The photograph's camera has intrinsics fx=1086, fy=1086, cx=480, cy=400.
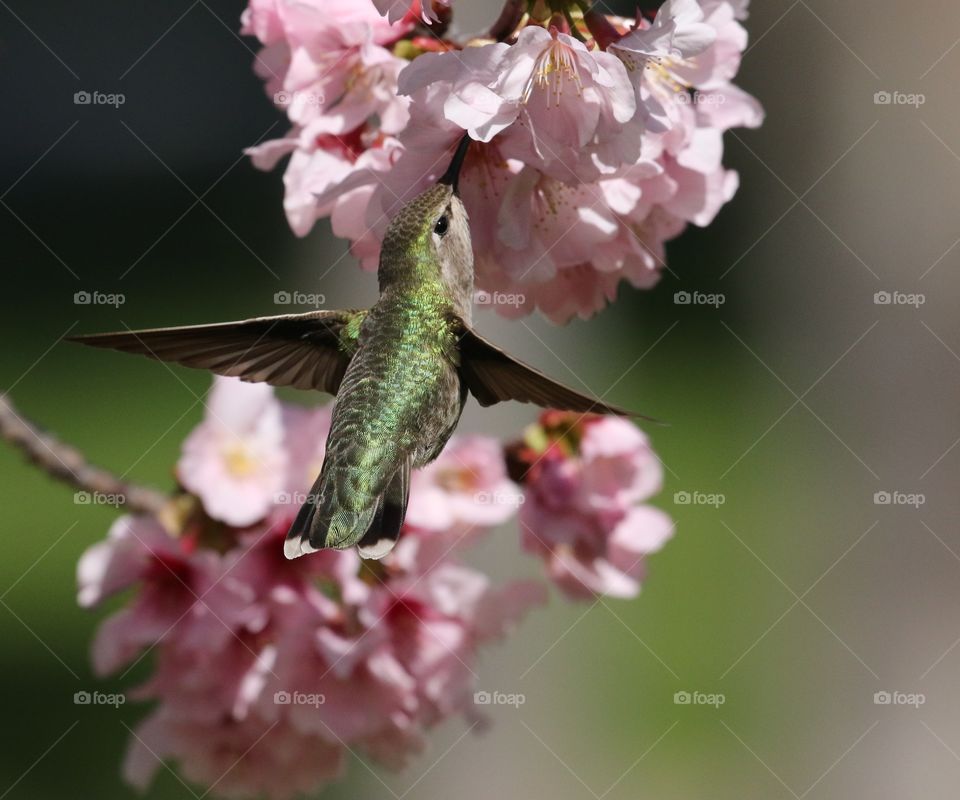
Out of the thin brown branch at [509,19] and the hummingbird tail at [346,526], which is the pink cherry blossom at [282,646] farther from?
the thin brown branch at [509,19]

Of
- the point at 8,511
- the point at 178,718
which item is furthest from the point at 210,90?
the point at 178,718

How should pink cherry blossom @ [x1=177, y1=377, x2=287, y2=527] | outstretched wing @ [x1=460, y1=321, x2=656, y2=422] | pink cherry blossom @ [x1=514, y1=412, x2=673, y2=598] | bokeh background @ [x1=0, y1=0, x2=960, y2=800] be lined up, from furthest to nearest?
bokeh background @ [x1=0, y1=0, x2=960, y2=800]
pink cherry blossom @ [x1=514, y1=412, x2=673, y2=598]
pink cherry blossom @ [x1=177, y1=377, x2=287, y2=527]
outstretched wing @ [x1=460, y1=321, x2=656, y2=422]

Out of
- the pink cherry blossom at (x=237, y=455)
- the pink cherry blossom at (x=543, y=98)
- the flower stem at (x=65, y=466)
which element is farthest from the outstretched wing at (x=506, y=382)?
the flower stem at (x=65, y=466)

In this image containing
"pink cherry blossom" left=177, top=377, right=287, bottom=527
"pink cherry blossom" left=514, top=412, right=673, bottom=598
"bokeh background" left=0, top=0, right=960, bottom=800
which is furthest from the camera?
"bokeh background" left=0, top=0, right=960, bottom=800

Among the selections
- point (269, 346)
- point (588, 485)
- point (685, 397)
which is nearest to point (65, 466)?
point (269, 346)

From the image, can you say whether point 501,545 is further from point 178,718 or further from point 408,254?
point 408,254

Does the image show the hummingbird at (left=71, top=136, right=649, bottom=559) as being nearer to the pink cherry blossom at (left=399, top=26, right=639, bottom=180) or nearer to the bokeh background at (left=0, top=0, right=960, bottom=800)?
the pink cherry blossom at (left=399, top=26, right=639, bottom=180)

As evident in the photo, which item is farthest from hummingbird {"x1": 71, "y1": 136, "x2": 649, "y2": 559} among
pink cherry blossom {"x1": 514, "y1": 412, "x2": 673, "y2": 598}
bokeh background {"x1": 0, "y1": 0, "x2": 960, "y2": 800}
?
bokeh background {"x1": 0, "y1": 0, "x2": 960, "y2": 800}
